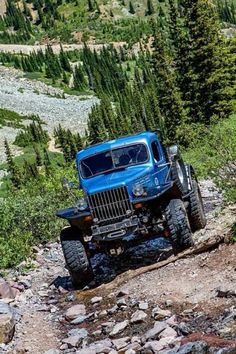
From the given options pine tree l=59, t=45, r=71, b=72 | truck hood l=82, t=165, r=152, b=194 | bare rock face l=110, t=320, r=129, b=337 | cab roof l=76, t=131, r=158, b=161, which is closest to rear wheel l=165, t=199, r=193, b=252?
truck hood l=82, t=165, r=152, b=194

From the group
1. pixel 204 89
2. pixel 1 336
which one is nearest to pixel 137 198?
pixel 1 336

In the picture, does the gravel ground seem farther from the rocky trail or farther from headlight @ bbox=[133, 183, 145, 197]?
headlight @ bbox=[133, 183, 145, 197]

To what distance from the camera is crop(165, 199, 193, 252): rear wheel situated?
1304 cm

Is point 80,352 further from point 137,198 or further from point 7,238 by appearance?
point 7,238

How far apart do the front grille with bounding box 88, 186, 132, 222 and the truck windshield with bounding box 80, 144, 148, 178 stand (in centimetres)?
117

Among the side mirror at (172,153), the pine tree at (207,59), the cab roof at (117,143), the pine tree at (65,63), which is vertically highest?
the cab roof at (117,143)

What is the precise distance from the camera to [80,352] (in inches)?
379

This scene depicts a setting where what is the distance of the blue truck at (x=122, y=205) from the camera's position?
43.0 feet

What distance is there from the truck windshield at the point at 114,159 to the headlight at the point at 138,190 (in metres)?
1.04

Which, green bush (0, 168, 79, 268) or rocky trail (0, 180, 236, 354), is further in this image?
green bush (0, 168, 79, 268)

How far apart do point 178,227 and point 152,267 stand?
3.47ft

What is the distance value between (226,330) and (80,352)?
2.46 metres

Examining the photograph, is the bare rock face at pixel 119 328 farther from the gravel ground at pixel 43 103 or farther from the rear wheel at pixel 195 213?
the gravel ground at pixel 43 103

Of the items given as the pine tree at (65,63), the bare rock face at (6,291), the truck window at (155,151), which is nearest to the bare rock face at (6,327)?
the bare rock face at (6,291)
